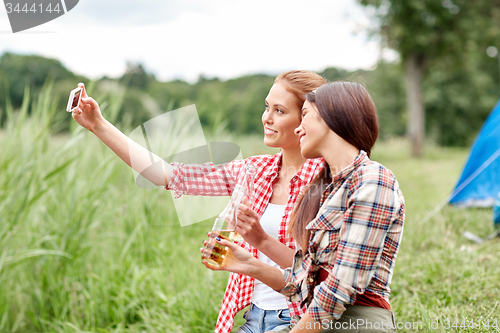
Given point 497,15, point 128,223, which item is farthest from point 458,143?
point 128,223

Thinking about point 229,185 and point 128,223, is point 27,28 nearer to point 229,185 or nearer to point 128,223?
point 229,185

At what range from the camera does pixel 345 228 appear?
42.6 inches

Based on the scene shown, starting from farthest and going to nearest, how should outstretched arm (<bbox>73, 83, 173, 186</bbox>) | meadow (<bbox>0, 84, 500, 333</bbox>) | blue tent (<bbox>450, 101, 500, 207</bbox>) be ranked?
blue tent (<bbox>450, 101, 500, 207</bbox>)
meadow (<bbox>0, 84, 500, 333</bbox>)
outstretched arm (<bbox>73, 83, 173, 186</bbox>)

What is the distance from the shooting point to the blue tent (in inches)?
193

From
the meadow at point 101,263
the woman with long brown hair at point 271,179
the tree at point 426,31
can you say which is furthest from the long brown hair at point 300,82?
the tree at point 426,31

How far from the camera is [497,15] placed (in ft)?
47.0

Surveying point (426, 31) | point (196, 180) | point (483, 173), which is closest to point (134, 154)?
point (196, 180)

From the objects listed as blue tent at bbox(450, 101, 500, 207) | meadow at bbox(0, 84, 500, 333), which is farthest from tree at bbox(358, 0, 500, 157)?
meadow at bbox(0, 84, 500, 333)

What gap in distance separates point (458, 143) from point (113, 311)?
2864 centimetres

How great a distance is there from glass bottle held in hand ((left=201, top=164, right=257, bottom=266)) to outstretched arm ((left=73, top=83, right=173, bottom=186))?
1.31 ft

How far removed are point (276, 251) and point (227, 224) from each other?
262 millimetres

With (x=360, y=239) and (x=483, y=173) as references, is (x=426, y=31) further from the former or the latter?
(x=360, y=239)

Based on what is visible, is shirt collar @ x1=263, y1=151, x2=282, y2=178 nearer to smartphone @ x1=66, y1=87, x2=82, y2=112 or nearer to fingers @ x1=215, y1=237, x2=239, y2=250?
fingers @ x1=215, y1=237, x2=239, y2=250

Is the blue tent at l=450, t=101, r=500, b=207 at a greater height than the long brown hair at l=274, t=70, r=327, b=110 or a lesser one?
lesser
